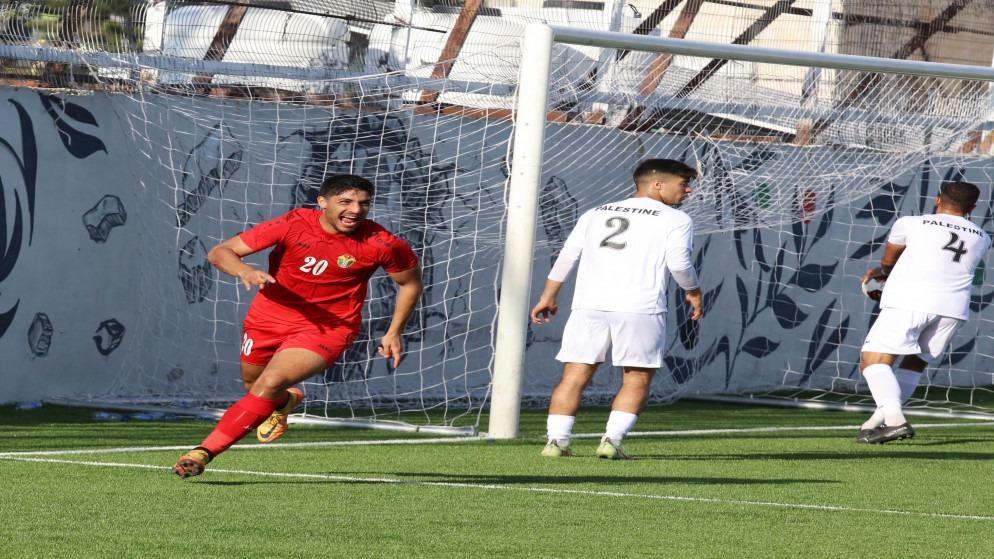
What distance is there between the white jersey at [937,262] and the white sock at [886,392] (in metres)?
0.45

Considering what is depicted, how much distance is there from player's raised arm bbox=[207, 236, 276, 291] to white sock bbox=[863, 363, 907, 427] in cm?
469

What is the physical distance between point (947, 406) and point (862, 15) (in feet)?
12.8

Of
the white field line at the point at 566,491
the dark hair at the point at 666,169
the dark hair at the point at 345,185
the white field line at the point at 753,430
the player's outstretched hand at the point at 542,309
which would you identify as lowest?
the white field line at the point at 753,430

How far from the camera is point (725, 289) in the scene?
15367mm

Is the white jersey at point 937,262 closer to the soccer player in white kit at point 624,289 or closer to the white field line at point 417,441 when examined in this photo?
the white field line at point 417,441

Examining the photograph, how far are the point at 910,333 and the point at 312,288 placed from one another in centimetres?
466

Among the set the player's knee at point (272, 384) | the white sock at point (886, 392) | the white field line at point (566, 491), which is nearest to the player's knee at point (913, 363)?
the white sock at point (886, 392)

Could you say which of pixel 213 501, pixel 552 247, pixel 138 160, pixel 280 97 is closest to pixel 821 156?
pixel 552 247

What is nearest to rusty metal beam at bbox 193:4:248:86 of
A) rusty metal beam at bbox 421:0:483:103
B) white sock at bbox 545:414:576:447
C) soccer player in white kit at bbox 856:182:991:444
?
rusty metal beam at bbox 421:0:483:103

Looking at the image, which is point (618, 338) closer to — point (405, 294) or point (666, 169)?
point (666, 169)

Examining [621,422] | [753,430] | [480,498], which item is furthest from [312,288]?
[753,430]

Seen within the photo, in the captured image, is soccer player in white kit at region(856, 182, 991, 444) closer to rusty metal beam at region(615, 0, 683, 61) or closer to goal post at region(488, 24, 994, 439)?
goal post at region(488, 24, 994, 439)

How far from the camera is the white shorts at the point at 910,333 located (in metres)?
10.6

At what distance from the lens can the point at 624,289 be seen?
8.99 meters
